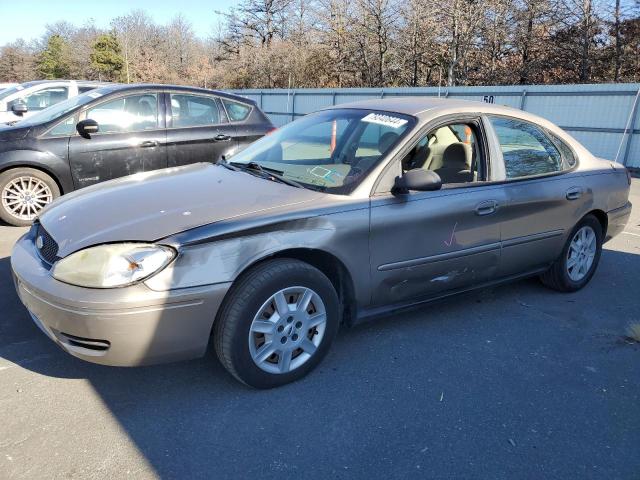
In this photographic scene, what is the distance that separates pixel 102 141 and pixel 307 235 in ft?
13.8

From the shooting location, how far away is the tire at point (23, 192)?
6.05 metres

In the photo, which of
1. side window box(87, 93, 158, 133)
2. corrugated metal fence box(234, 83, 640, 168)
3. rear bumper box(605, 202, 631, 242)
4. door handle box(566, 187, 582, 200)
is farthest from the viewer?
corrugated metal fence box(234, 83, 640, 168)

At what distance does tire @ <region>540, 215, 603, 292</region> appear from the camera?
4543 millimetres

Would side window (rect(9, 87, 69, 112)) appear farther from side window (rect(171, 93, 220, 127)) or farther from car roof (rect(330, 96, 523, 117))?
car roof (rect(330, 96, 523, 117))

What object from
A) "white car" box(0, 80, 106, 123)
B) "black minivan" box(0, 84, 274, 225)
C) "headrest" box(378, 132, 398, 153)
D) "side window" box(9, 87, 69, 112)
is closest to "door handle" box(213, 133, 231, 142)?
"black minivan" box(0, 84, 274, 225)

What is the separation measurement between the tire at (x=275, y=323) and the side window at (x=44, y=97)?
10.2m

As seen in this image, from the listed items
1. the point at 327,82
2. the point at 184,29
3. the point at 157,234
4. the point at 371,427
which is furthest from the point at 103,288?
the point at 184,29

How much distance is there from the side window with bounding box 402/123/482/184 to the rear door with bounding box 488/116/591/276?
216 mm

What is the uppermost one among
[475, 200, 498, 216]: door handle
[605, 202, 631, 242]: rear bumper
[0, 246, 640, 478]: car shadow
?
[475, 200, 498, 216]: door handle

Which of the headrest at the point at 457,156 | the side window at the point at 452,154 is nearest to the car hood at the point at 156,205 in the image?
the side window at the point at 452,154

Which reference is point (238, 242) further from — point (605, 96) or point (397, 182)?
point (605, 96)

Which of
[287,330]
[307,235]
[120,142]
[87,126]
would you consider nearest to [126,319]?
[287,330]

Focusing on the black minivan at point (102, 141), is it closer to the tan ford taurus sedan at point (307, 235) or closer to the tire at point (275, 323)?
the tan ford taurus sedan at point (307, 235)

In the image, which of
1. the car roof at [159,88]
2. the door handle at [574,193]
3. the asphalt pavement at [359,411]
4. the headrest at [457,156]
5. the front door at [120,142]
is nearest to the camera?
the asphalt pavement at [359,411]
